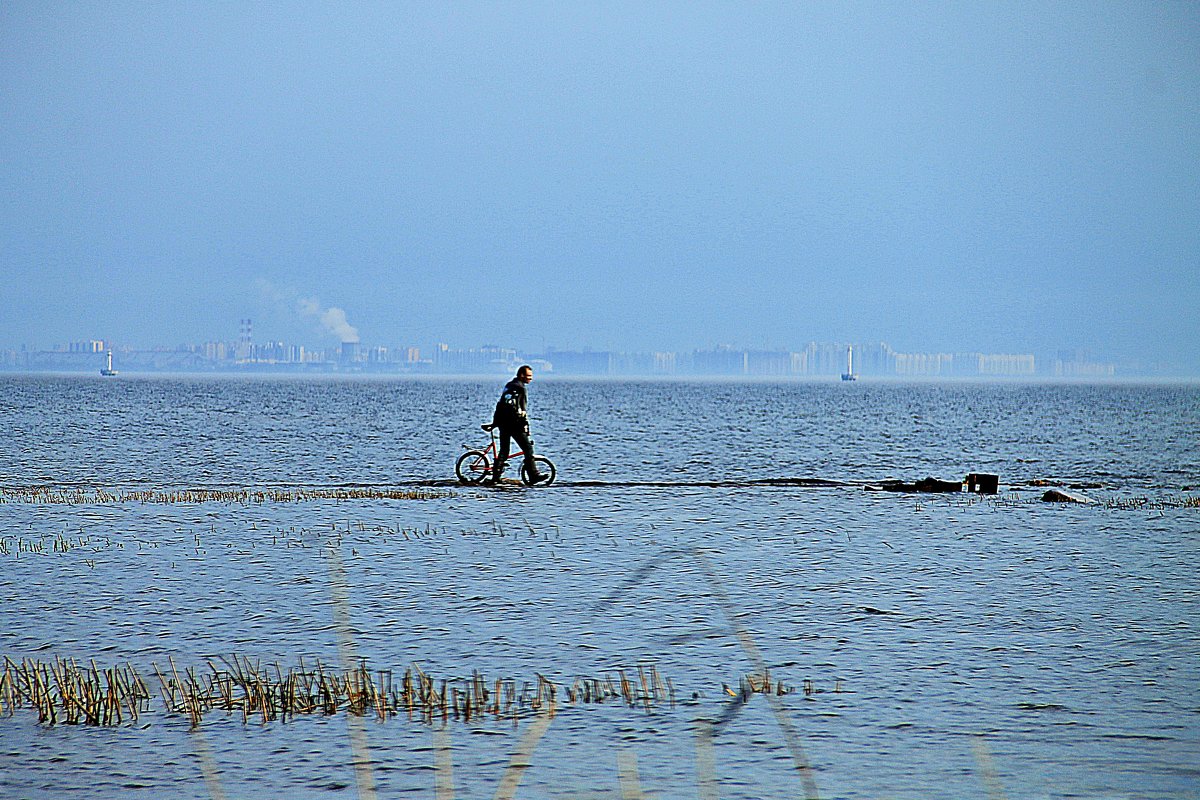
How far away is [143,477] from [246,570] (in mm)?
25227

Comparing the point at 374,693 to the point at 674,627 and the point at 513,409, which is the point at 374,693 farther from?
the point at 513,409

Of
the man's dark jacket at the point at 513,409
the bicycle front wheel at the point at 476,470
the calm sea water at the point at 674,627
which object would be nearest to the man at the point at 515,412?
the man's dark jacket at the point at 513,409

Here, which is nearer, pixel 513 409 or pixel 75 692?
pixel 75 692

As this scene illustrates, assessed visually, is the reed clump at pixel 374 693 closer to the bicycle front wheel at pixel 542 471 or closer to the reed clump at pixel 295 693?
the reed clump at pixel 295 693

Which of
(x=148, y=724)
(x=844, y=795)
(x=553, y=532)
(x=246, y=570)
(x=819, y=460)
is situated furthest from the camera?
(x=819, y=460)

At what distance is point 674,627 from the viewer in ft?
49.9

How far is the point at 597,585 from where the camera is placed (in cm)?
1823

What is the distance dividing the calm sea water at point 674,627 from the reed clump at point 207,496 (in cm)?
98

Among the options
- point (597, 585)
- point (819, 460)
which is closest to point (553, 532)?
point (597, 585)

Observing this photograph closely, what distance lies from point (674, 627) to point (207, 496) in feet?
66.7

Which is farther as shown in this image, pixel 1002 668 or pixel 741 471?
pixel 741 471

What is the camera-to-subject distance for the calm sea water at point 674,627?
968 centimetres

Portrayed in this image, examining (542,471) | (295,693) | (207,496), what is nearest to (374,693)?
(295,693)

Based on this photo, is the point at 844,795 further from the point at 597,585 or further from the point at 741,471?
the point at 741,471
